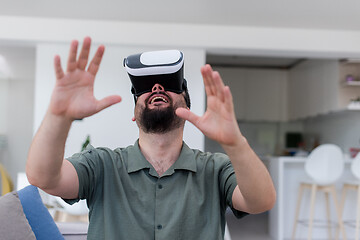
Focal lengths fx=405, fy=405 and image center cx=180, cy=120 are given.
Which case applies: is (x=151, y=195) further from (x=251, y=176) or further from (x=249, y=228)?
→ (x=249, y=228)

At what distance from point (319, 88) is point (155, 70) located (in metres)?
5.65

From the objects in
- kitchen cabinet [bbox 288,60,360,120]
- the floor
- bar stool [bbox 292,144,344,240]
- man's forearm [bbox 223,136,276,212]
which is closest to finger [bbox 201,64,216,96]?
man's forearm [bbox 223,136,276,212]

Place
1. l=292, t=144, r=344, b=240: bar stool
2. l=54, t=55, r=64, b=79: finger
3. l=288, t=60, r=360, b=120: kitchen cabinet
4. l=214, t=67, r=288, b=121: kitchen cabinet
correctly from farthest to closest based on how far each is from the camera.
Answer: l=214, t=67, r=288, b=121: kitchen cabinet < l=288, t=60, r=360, b=120: kitchen cabinet < l=292, t=144, r=344, b=240: bar stool < l=54, t=55, r=64, b=79: finger

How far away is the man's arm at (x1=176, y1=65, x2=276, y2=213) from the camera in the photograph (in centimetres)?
89

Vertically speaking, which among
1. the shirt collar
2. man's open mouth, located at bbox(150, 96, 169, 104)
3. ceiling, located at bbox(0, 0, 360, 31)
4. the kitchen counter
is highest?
ceiling, located at bbox(0, 0, 360, 31)

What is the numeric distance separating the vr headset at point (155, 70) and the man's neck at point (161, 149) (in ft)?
0.43

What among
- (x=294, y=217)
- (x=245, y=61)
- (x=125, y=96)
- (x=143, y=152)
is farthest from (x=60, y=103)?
(x=245, y=61)

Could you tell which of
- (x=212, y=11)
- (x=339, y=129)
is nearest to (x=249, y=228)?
(x=339, y=129)

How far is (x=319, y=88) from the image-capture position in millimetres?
6266

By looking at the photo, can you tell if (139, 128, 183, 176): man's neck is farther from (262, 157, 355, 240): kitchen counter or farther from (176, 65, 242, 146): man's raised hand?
(262, 157, 355, 240): kitchen counter

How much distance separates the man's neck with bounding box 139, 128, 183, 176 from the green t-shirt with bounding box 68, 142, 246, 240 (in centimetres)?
2

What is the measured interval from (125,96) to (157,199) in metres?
3.60

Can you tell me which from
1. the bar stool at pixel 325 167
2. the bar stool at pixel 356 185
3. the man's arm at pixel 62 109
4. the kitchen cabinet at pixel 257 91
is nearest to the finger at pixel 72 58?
the man's arm at pixel 62 109

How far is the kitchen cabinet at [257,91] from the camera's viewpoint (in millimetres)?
7547
